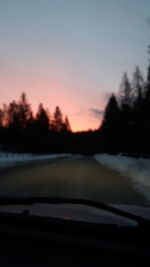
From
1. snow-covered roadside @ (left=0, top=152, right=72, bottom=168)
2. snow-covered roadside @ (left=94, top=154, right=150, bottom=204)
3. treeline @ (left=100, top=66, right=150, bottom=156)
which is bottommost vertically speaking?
snow-covered roadside @ (left=94, top=154, right=150, bottom=204)

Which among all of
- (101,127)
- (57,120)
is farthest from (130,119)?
(57,120)

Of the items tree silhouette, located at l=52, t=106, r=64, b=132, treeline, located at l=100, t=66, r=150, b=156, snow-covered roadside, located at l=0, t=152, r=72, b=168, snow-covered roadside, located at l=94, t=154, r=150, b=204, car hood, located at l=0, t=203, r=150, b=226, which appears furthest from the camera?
tree silhouette, located at l=52, t=106, r=64, b=132

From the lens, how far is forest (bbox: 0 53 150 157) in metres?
52.5

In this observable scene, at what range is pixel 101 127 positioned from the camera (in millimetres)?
84812

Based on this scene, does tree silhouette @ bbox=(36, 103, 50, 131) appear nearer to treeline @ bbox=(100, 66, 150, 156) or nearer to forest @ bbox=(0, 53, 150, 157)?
forest @ bbox=(0, 53, 150, 157)

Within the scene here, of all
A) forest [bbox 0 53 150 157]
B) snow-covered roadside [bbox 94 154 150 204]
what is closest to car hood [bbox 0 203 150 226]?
snow-covered roadside [bbox 94 154 150 204]

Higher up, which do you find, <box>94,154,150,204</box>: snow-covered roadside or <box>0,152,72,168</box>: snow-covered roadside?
<box>0,152,72,168</box>: snow-covered roadside

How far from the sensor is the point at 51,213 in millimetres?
3250

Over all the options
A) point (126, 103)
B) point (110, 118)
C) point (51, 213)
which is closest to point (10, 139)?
point (110, 118)

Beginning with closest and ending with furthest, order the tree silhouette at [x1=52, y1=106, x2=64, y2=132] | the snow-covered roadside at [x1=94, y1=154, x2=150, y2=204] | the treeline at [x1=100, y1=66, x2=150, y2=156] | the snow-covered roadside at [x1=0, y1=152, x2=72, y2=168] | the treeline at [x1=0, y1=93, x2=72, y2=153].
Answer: the snow-covered roadside at [x1=94, y1=154, x2=150, y2=204]
the snow-covered roadside at [x1=0, y1=152, x2=72, y2=168]
the treeline at [x1=100, y1=66, x2=150, y2=156]
the treeline at [x1=0, y1=93, x2=72, y2=153]
the tree silhouette at [x1=52, y1=106, x2=64, y2=132]

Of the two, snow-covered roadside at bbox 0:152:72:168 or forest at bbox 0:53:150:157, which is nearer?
snow-covered roadside at bbox 0:152:72:168

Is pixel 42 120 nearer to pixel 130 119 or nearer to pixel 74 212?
pixel 130 119

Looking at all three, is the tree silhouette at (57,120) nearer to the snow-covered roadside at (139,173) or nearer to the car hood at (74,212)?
the snow-covered roadside at (139,173)

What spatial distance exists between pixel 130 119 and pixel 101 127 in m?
23.3
